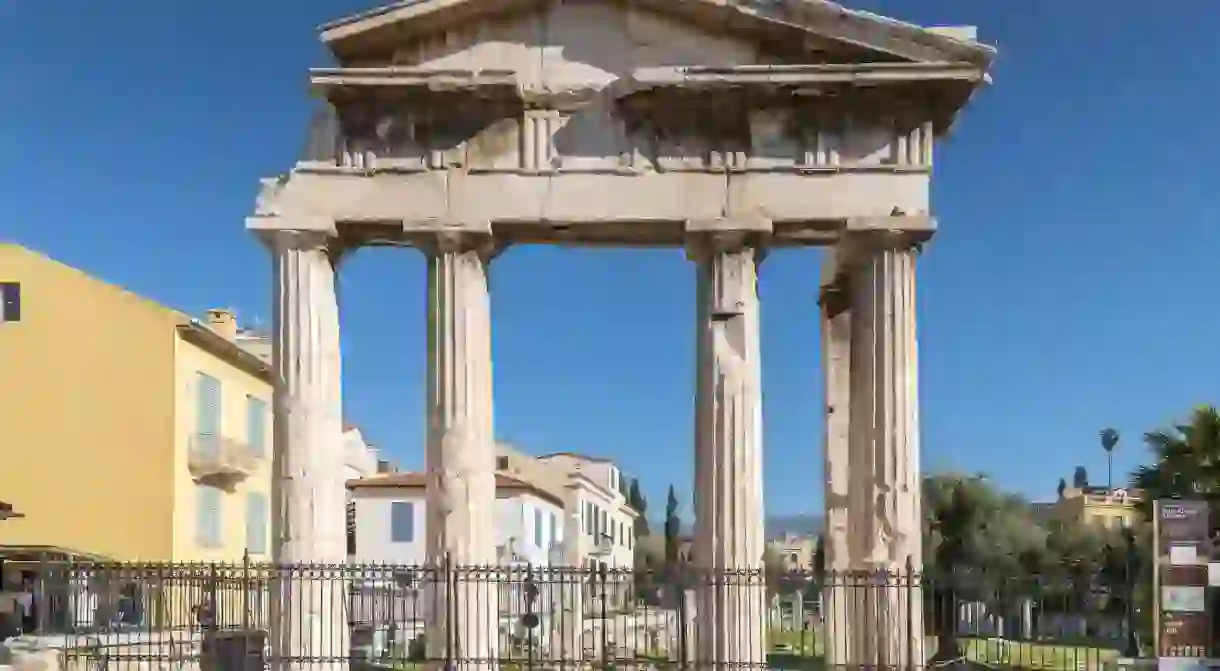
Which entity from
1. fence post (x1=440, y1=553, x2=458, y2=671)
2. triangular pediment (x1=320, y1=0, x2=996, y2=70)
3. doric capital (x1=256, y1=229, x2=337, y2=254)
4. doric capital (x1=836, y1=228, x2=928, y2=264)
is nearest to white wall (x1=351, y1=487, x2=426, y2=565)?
doric capital (x1=256, y1=229, x2=337, y2=254)

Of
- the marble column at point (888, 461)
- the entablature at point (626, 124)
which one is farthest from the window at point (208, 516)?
the marble column at point (888, 461)

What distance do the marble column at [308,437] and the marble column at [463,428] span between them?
3.63 ft

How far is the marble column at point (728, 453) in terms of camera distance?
54.7 feet

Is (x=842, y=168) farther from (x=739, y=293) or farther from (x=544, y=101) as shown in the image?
(x=544, y=101)

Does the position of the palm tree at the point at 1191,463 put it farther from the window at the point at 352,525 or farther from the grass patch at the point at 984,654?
the window at the point at 352,525

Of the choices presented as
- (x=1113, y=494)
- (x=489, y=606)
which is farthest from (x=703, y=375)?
(x=1113, y=494)

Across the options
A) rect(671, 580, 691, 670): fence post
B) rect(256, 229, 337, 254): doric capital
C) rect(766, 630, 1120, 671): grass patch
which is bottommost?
rect(766, 630, 1120, 671): grass patch

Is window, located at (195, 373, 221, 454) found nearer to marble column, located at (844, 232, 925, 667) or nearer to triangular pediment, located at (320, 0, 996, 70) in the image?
triangular pediment, located at (320, 0, 996, 70)

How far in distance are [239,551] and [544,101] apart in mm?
17870

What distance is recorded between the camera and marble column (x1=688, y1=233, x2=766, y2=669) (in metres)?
16.7

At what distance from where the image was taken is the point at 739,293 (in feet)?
57.5

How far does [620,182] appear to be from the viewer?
17.6 meters

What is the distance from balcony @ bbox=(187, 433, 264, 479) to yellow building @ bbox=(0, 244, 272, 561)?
412mm

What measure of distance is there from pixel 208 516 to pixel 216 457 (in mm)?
1435
